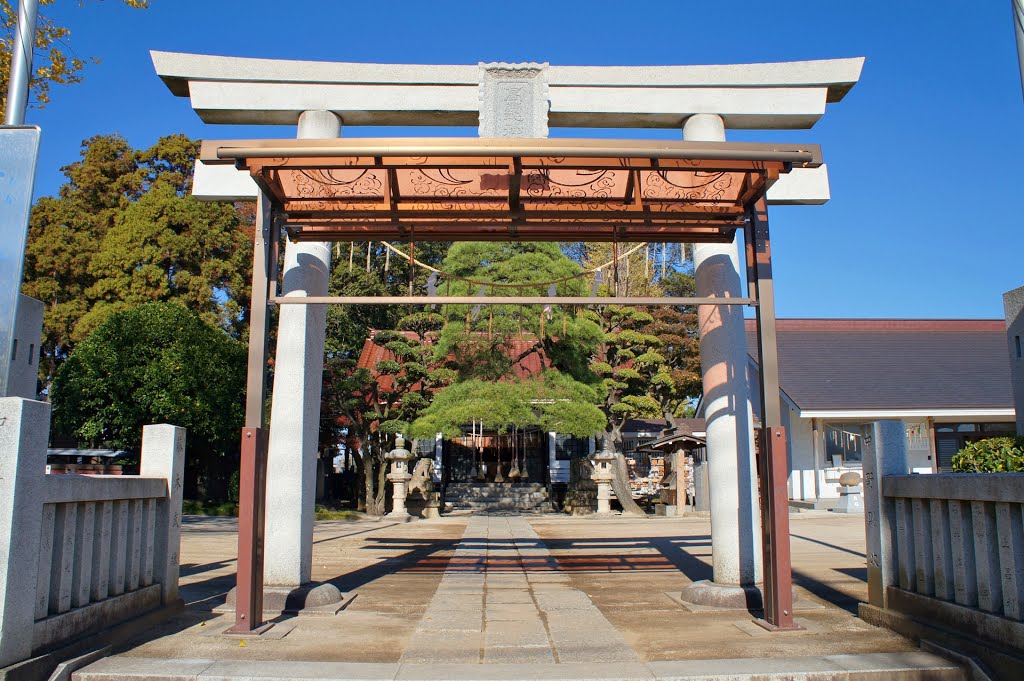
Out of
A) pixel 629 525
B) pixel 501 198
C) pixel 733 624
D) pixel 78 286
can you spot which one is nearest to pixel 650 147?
pixel 501 198

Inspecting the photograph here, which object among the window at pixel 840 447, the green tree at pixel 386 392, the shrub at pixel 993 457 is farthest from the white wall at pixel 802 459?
the shrub at pixel 993 457

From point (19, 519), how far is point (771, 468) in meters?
4.37

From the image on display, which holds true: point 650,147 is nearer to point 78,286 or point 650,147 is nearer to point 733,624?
point 733,624

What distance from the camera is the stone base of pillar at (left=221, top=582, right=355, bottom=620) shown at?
18.9ft

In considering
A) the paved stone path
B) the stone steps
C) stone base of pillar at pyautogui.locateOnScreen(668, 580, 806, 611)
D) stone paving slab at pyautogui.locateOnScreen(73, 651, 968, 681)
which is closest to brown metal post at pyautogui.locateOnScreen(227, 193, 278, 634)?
stone paving slab at pyautogui.locateOnScreen(73, 651, 968, 681)

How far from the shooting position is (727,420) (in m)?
6.38

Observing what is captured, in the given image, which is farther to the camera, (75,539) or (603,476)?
(603,476)

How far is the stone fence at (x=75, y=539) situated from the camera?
3756mm

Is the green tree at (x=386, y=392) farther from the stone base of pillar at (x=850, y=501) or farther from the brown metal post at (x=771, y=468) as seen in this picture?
the brown metal post at (x=771, y=468)

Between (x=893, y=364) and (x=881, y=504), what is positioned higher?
(x=893, y=364)

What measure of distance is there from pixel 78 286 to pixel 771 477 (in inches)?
944

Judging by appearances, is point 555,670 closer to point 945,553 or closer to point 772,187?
point 945,553

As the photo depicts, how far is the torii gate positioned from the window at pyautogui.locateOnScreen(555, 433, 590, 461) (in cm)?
2066

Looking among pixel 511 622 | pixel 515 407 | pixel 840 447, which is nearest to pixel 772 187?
pixel 511 622
